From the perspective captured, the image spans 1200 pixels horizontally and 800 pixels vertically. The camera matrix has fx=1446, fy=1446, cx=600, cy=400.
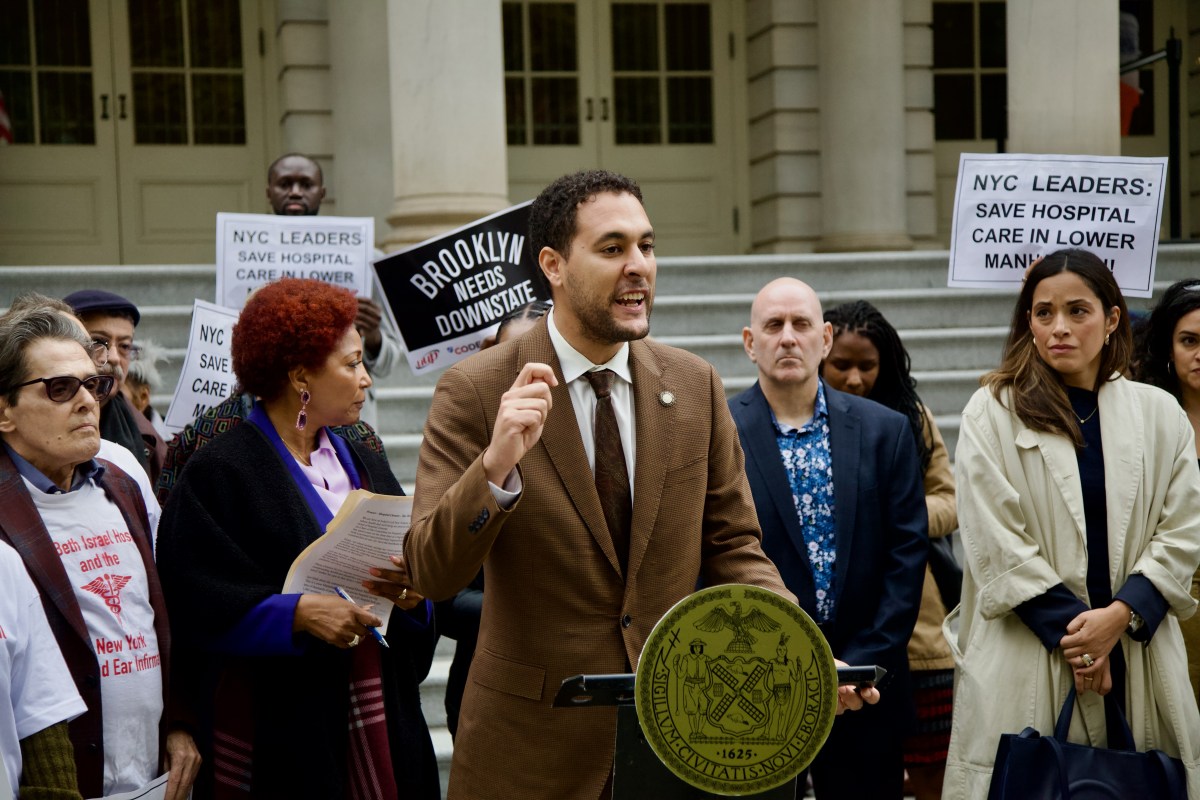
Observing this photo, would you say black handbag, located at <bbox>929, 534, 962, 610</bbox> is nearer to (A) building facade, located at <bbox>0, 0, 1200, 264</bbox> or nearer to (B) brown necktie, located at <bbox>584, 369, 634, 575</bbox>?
(B) brown necktie, located at <bbox>584, 369, 634, 575</bbox>

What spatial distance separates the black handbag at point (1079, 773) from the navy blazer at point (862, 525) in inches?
20.3

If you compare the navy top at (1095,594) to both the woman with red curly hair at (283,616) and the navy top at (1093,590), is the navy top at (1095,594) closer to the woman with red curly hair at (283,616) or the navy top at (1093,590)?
the navy top at (1093,590)

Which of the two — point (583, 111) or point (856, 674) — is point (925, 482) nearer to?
point (856, 674)

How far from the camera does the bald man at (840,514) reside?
4297mm

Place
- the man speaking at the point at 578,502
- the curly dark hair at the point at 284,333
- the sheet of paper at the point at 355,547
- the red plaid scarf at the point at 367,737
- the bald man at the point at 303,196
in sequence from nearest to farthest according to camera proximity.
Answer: the man speaking at the point at 578,502
the sheet of paper at the point at 355,547
the red plaid scarf at the point at 367,737
the curly dark hair at the point at 284,333
the bald man at the point at 303,196

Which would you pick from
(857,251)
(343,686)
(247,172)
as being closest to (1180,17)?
(857,251)

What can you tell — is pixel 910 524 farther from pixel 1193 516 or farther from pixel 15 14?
pixel 15 14

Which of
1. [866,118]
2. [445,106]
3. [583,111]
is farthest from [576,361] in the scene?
[583,111]

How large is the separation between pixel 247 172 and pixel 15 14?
7.02ft

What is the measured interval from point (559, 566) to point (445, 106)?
19.0ft

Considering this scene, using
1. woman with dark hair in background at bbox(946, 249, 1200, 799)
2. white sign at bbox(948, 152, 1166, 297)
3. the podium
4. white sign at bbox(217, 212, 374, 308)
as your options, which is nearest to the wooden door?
white sign at bbox(217, 212, 374, 308)

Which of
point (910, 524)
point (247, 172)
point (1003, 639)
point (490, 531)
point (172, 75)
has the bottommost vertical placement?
point (1003, 639)

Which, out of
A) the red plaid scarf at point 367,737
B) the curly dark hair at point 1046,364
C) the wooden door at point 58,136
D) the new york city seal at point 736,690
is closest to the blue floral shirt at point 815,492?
the curly dark hair at point 1046,364

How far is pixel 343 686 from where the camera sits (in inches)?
138
